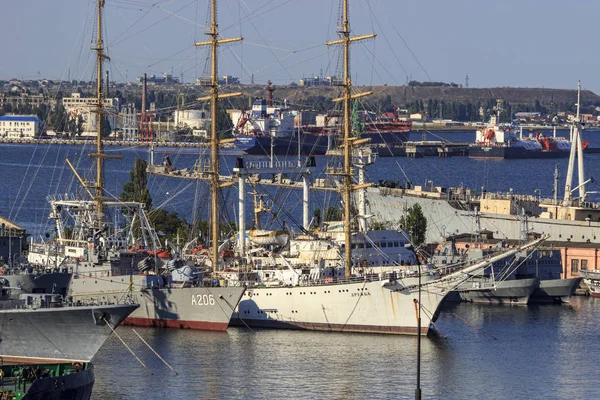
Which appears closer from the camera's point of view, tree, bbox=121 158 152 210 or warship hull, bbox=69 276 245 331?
warship hull, bbox=69 276 245 331

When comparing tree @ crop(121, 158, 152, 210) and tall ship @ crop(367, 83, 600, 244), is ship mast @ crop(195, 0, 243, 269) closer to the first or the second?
tall ship @ crop(367, 83, 600, 244)

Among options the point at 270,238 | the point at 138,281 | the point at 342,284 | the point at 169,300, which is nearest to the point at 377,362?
the point at 342,284

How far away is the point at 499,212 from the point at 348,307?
25.7 meters

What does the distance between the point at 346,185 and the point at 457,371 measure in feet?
40.1

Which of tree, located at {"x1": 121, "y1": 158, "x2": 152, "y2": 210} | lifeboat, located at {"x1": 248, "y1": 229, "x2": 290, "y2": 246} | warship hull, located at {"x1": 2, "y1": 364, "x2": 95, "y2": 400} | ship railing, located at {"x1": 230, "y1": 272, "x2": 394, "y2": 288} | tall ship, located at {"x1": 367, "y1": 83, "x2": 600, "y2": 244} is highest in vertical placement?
tree, located at {"x1": 121, "y1": 158, "x2": 152, "y2": 210}

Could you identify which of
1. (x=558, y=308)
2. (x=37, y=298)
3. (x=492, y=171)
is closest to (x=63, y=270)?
(x=37, y=298)

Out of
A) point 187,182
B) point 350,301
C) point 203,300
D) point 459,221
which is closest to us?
point 203,300

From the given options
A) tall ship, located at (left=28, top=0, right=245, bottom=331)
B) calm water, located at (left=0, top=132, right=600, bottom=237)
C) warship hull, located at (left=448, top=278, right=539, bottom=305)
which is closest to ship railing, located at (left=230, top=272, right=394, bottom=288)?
tall ship, located at (left=28, top=0, right=245, bottom=331)

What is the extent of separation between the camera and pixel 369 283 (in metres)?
51.2

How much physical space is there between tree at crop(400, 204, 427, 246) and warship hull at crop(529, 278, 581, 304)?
34.3ft

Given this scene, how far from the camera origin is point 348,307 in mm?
51562

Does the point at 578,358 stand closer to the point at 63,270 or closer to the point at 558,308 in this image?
the point at 558,308

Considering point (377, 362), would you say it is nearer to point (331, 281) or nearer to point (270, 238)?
point (331, 281)

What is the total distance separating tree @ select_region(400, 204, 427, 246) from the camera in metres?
70.4
